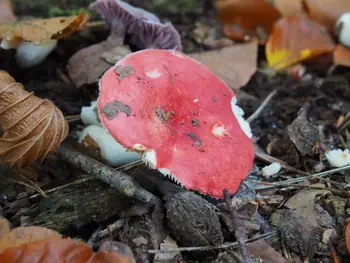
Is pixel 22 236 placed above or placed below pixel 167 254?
above

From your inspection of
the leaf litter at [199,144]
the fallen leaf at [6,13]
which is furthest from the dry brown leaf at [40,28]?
the fallen leaf at [6,13]

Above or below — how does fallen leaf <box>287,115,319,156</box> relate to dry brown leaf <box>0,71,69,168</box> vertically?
below

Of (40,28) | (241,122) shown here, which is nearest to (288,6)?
(241,122)

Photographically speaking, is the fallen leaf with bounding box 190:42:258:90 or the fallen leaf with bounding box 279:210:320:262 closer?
the fallen leaf with bounding box 279:210:320:262

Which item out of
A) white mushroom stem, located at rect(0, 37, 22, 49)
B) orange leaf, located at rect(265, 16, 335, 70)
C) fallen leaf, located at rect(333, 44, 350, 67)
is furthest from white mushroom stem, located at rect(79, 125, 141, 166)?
fallen leaf, located at rect(333, 44, 350, 67)

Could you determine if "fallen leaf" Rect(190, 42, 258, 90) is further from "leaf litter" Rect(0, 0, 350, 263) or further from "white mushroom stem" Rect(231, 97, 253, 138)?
"white mushroom stem" Rect(231, 97, 253, 138)

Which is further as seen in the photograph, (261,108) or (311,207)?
(261,108)

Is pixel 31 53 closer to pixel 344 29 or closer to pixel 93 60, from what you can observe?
pixel 93 60
